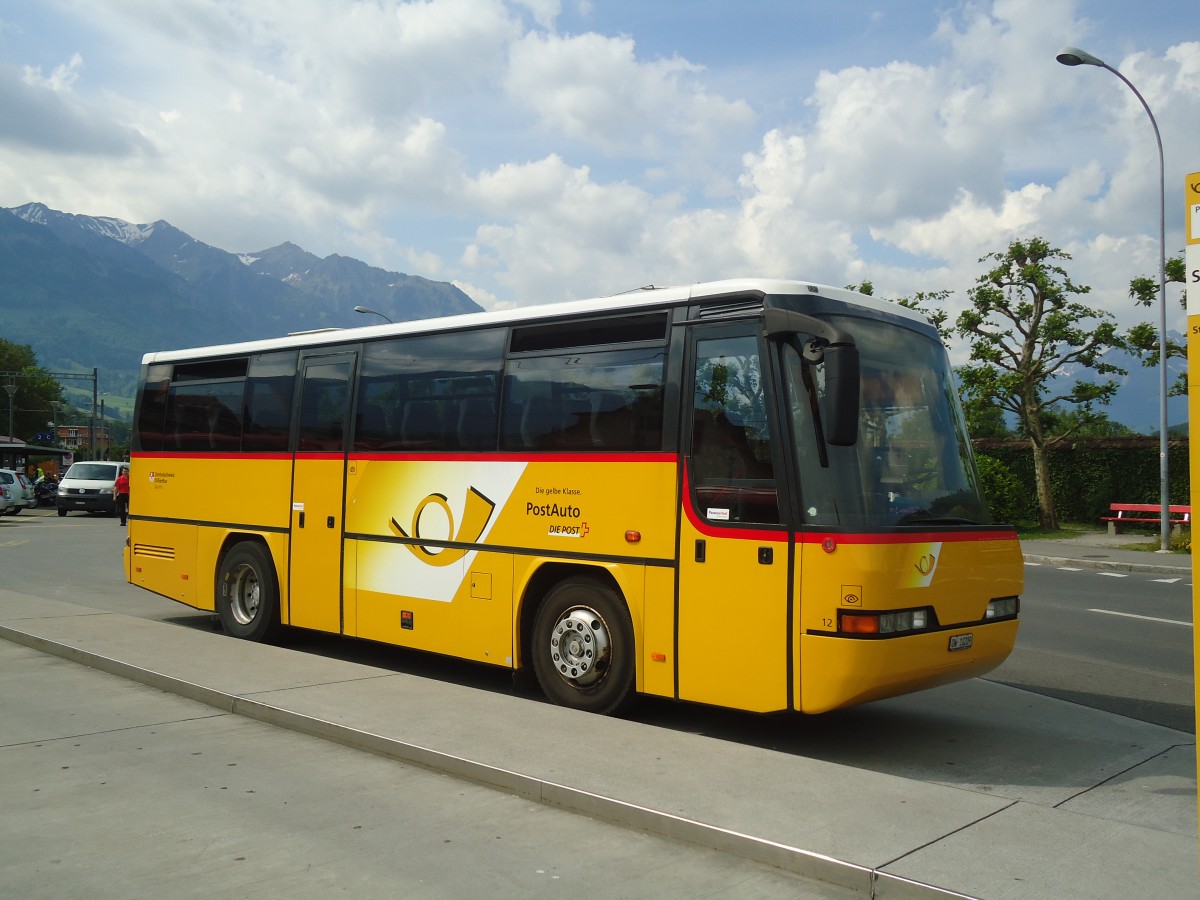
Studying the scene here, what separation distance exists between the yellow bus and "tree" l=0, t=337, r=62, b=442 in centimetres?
10199

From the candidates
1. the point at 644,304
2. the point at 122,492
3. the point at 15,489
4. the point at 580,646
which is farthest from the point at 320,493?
the point at 15,489

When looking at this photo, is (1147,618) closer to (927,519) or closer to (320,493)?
(927,519)

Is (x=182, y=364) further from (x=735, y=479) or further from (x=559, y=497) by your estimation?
(x=735, y=479)

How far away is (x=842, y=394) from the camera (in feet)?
21.6

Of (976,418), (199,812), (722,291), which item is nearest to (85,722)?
(199,812)

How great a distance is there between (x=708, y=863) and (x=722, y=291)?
3866 millimetres

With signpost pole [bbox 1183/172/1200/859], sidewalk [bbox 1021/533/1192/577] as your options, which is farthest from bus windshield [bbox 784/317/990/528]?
sidewalk [bbox 1021/533/1192/577]

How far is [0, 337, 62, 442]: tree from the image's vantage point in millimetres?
102438

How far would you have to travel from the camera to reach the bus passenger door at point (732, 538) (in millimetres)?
6891

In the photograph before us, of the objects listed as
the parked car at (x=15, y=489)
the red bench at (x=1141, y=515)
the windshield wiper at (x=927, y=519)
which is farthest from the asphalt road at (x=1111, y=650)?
the parked car at (x=15, y=489)

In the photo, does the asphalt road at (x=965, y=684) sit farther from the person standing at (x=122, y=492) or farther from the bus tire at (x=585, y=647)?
the person standing at (x=122, y=492)

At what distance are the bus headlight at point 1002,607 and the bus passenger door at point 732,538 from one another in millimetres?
1675

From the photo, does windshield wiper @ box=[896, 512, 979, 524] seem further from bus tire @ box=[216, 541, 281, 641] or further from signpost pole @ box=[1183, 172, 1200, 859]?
bus tire @ box=[216, 541, 281, 641]

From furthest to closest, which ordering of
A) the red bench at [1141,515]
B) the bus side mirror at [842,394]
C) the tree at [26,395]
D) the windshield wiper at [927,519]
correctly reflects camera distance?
the tree at [26,395] → the red bench at [1141,515] → the windshield wiper at [927,519] → the bus side mirror at [842,394]
